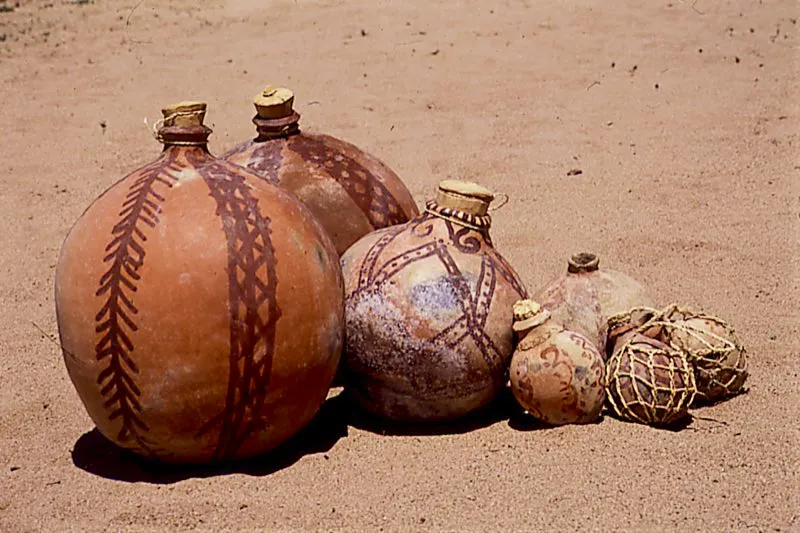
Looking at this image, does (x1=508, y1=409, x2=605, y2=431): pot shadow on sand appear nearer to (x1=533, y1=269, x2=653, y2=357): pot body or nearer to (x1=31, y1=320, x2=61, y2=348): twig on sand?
(x1=533, y1=269, x2=653, y2=357): pot body

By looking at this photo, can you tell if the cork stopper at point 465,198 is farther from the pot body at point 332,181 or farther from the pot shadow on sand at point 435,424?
the pot shadow on sand at point 435,424

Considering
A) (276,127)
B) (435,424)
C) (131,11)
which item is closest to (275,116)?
(276,127)

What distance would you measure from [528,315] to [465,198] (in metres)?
0.51

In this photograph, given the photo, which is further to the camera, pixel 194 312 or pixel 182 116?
pixel 182 116

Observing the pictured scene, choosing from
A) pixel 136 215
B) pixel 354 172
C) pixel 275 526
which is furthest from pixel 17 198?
pixel 275 526

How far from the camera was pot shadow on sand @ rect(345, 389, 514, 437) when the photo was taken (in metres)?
4.17

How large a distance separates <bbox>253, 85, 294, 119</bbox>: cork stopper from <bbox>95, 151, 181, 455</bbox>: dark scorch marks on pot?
0.99 m

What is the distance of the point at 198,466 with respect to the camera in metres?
3.90

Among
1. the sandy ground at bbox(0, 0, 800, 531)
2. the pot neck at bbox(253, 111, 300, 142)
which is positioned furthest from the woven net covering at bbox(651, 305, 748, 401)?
the pot neck at bbox(253, 111, 300, 142)

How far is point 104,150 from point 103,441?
181 inches

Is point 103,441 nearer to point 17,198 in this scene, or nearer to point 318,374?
point 318,374

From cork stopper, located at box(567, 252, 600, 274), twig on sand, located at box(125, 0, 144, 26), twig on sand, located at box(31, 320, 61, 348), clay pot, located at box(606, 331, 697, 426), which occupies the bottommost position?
twig on sand, located at box(125, 0, 144, 26)

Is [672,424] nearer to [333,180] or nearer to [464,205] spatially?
[464,205]

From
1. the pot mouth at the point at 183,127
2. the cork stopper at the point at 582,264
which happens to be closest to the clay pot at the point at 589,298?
the cork stopper at the point at 582,264
